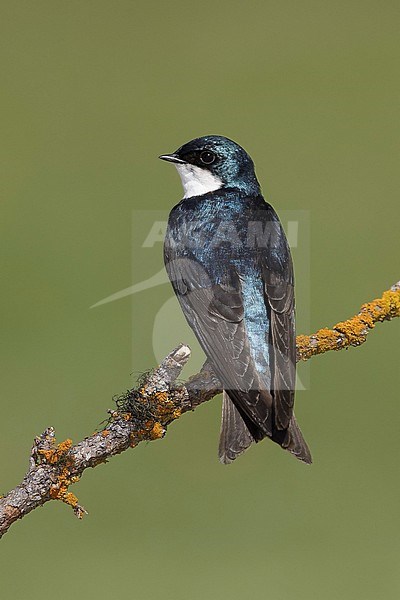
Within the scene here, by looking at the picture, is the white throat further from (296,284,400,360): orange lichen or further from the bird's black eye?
(296,284,400,360): orange lichen

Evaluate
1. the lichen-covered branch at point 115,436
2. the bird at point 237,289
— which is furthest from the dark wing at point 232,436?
the lichen-covered branch at point 115,436

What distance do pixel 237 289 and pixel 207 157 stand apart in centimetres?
62

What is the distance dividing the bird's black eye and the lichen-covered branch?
762 mm

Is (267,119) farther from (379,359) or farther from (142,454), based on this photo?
(142,454)

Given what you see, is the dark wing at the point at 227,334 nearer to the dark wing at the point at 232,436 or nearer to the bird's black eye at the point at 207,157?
the dark wing at the point at 232,436

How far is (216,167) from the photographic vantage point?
3418 millimetres

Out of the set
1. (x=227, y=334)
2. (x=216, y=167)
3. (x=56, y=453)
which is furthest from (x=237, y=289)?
(x=56, y=453)

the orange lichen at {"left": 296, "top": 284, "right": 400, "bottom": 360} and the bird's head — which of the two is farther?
the bird's head

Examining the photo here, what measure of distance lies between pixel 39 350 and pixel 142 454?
4.30 feet

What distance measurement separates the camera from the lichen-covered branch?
2307 millimetres

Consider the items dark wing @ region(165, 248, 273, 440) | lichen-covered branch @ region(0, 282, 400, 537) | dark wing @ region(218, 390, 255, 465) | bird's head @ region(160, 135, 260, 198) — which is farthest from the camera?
bird's head @ region(160, 135, 260, 198)

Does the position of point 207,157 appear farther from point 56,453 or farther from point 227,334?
point 56,453

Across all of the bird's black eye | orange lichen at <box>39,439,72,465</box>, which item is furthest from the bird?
orange lichen at <box>39,439,72,465</box>

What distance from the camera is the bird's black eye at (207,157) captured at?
3.42 meters
